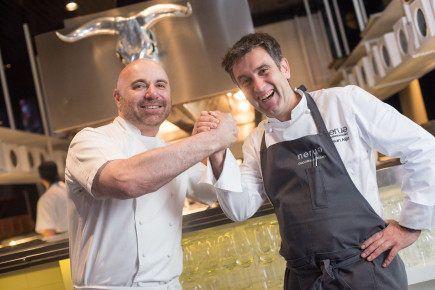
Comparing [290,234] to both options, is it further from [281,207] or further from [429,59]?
[429,59]

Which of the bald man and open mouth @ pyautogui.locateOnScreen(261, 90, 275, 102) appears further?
open mouth @ pyautogui.locateOnScreen(261, 90, 275, 102)

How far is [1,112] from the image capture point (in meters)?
6.21

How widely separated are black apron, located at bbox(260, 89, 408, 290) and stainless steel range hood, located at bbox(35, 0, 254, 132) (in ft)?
4.75

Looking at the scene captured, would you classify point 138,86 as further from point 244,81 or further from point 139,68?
point 244,81

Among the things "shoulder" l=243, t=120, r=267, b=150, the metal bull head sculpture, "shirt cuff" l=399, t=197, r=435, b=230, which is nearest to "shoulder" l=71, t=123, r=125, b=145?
"shoulder" l=243, t=120, r=267, b=150

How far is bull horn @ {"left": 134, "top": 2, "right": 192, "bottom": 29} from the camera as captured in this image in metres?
2.64

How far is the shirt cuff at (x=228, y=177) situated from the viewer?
1.41 meters

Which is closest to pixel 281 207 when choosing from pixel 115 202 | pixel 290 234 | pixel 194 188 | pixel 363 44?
pixel 290 234

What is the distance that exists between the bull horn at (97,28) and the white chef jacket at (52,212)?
177 cm

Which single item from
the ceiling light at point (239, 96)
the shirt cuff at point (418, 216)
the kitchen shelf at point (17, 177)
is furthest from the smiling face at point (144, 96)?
the kitchen shelf at point (17, 177)

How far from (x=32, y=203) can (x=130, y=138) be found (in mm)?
5679

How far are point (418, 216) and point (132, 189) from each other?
849 mm

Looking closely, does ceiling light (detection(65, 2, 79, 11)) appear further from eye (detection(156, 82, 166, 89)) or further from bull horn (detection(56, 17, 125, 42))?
eye (detection(156, 82, 166, 89))

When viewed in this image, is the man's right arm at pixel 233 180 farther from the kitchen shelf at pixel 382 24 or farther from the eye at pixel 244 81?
the kitchen shelf at pixel 382 24
